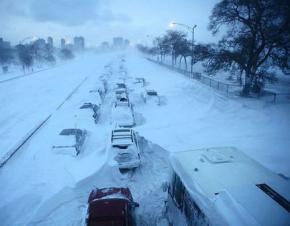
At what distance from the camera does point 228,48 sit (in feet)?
74.4

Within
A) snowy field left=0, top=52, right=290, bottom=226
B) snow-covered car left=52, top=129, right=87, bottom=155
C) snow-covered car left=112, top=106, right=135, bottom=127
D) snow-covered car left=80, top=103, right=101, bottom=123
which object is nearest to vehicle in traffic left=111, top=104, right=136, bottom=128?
snow-covered car left=112, top=106, right=135, bottom=127

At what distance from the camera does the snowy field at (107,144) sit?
801 cm

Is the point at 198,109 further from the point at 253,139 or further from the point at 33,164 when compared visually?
the point at 33,164

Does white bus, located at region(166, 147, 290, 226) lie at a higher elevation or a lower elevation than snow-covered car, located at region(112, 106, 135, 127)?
higher

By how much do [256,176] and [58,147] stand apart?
9.71 metres

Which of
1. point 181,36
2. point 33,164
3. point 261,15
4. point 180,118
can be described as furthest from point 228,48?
point 181,36

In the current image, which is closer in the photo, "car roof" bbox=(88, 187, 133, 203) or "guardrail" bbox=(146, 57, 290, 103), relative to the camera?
"car roof" bbox=(88, 187, 133, 203)

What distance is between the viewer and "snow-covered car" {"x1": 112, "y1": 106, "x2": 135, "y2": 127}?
14948mm

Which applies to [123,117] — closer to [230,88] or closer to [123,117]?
[123,117]

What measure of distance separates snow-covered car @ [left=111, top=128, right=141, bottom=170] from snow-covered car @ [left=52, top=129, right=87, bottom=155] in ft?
8.25

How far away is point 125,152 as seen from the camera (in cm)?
959

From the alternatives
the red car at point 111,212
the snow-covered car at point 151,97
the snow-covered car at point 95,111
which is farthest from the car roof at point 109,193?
the snow-covered car at point 151,97

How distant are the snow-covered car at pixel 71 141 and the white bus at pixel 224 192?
264 inches

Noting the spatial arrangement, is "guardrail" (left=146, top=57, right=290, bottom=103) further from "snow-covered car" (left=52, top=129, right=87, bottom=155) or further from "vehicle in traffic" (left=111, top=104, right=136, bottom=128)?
"snow-covered car" (left=52, top=129, right=87, bottom=155)
